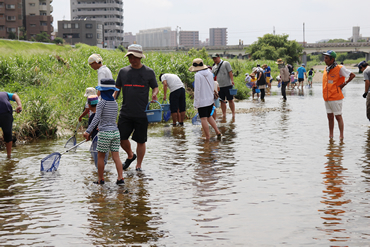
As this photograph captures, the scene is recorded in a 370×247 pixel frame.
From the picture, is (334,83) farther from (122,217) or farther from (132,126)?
(122,217)

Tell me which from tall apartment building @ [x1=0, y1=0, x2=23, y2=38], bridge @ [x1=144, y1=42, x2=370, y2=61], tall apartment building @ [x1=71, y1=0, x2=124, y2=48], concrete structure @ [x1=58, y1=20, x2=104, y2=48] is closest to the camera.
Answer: tall apartment building @ [x1=0, y1=0, x2=23, y2=38]

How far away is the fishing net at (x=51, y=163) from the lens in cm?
783

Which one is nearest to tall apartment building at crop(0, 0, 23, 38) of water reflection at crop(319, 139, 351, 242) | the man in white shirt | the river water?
the man in white shirt

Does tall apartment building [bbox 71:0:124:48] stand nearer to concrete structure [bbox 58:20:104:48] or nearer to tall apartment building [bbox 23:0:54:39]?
concrete structure [bbox 58:20:104:48]

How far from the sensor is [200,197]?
6121mm

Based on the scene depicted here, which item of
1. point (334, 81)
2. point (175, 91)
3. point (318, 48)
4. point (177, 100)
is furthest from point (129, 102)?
point (318, 48)

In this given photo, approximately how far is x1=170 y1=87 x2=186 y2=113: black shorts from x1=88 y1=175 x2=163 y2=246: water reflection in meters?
6.75

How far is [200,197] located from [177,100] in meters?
7.54

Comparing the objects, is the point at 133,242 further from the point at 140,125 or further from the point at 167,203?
the point at 140,125

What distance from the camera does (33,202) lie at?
6.02 metres

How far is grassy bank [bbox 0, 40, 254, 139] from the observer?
12031mm

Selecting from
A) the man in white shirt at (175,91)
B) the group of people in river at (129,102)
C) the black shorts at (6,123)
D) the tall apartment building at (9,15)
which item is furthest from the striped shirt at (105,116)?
the tall apartment building at (9,15)

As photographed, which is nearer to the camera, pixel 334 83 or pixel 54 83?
pixel 334 83

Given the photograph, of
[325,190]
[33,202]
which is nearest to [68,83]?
[33,202]
